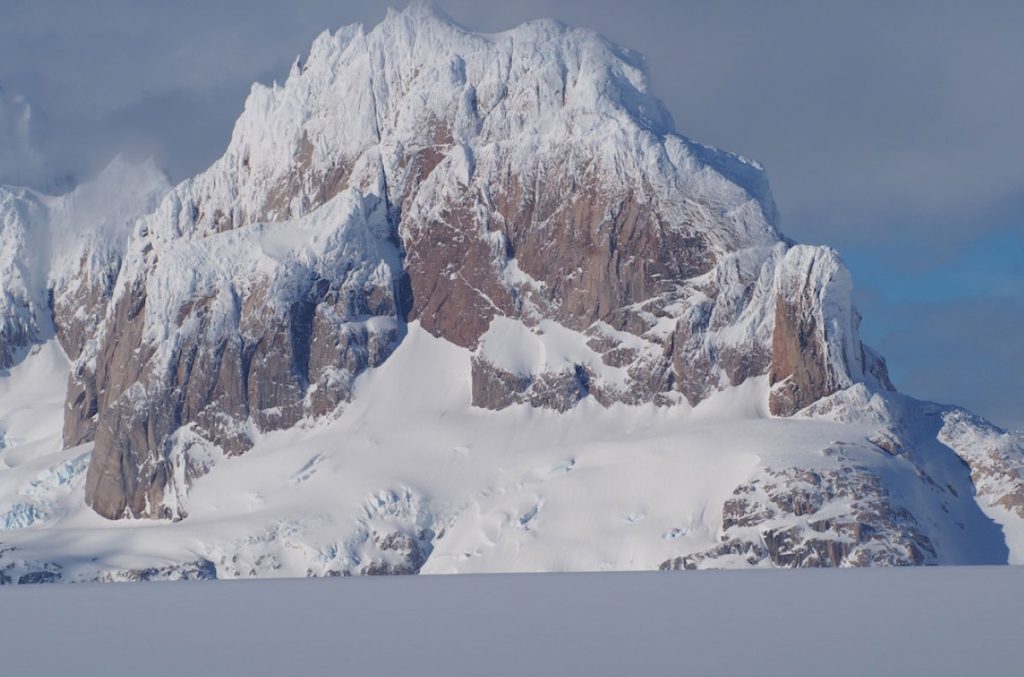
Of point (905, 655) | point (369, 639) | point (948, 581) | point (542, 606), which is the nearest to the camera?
point (905, 655)

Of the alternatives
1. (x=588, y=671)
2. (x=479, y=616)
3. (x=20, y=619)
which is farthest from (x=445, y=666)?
(x=20, y=619)

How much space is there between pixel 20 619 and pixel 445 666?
6865cm

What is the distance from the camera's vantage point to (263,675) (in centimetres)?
9819

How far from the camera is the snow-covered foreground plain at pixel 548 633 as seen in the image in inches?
3967

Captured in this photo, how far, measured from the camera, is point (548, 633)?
397 feet

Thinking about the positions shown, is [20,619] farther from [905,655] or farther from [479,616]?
[905,655]

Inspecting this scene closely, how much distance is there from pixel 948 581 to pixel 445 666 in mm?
107137

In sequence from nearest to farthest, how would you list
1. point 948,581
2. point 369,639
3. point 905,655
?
point 905,655 → point 369,639 → point 948,581

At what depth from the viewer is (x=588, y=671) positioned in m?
97.1

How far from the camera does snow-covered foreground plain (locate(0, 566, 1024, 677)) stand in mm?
100750

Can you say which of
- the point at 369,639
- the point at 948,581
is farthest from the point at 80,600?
the point at 948,581

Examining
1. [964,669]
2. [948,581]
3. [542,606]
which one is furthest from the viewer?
[948,581]

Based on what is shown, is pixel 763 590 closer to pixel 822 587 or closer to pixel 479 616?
pixel 822 587

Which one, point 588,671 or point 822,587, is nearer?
point 588,671
